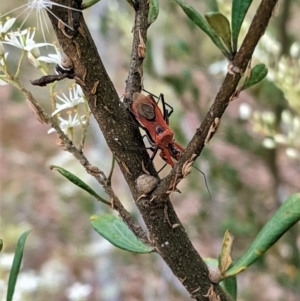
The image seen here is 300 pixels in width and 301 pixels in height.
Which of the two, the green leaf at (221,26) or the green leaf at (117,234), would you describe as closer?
the green leaf at (221,26)

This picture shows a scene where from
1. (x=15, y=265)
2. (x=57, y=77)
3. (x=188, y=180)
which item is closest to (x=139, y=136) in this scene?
(x=57, y=77)

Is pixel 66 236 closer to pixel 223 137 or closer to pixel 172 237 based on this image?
pixel 223 137

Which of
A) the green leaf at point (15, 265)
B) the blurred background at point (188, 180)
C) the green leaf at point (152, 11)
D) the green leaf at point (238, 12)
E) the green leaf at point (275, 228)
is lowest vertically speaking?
the blurred background at point (188, 180)

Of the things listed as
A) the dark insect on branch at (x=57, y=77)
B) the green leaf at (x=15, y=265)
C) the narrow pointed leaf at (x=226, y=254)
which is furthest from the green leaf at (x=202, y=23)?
the green leaf at (x=15, y=265)

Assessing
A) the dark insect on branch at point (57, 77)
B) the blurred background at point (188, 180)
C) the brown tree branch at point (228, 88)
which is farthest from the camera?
the blurred background at point (188, 180)

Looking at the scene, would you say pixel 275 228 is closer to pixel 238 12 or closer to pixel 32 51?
pixel 238 12

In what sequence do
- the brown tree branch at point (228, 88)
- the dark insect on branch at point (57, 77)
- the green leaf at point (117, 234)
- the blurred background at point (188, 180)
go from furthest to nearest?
the blurred background at point (188, 180) → the green leaf at point (117, 234) → the dark insect on branch at point (57, 77) → the brown tree branch at point (228, 88)

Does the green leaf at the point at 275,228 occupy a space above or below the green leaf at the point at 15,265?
above

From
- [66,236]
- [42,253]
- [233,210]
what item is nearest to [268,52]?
[233,210]

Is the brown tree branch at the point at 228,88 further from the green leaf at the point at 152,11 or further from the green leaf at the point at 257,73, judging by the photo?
the green leaf at the point at 152,11
